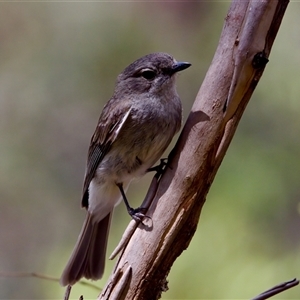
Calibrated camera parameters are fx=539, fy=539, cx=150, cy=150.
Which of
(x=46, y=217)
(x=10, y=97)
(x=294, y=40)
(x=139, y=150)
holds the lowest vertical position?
(x=46, y=217)

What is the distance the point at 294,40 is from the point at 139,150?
146 cm

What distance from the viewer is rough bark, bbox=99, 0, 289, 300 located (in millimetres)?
1963

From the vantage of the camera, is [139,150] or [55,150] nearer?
[139,150]

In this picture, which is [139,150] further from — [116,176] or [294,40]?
[294,40]

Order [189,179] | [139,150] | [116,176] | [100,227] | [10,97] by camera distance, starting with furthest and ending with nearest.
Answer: [10,97] → [100,227] → [116,176] → [139,150] → [189,179]

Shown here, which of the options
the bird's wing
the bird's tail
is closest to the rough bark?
the bird's wing

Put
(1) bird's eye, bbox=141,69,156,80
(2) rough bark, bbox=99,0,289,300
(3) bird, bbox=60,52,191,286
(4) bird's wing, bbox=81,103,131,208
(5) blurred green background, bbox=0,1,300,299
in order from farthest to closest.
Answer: (5) blurred green background, bbox=0,1,300,299 → (1) bird's eye, bbox=141,69,156,80 → (4) bird's wing, bbox=81,103,131,208 → (3) bird, bbox=60,52,191,286 → (2) rough bark, bbox=99,0,289,300

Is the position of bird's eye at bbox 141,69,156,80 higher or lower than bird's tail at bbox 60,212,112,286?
higher

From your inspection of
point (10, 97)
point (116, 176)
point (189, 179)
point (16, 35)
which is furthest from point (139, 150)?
point (16, 35)

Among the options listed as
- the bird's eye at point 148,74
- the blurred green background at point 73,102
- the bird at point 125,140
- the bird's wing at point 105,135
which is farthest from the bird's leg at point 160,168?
the blurred green background at point 73,102

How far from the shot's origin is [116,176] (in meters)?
3.01

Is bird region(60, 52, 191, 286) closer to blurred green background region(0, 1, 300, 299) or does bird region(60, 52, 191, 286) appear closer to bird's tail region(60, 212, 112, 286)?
bird's tail region(60, 212, 112, 286)

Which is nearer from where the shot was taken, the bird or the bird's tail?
the bird

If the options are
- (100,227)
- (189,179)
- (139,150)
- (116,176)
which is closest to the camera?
(189,179)
